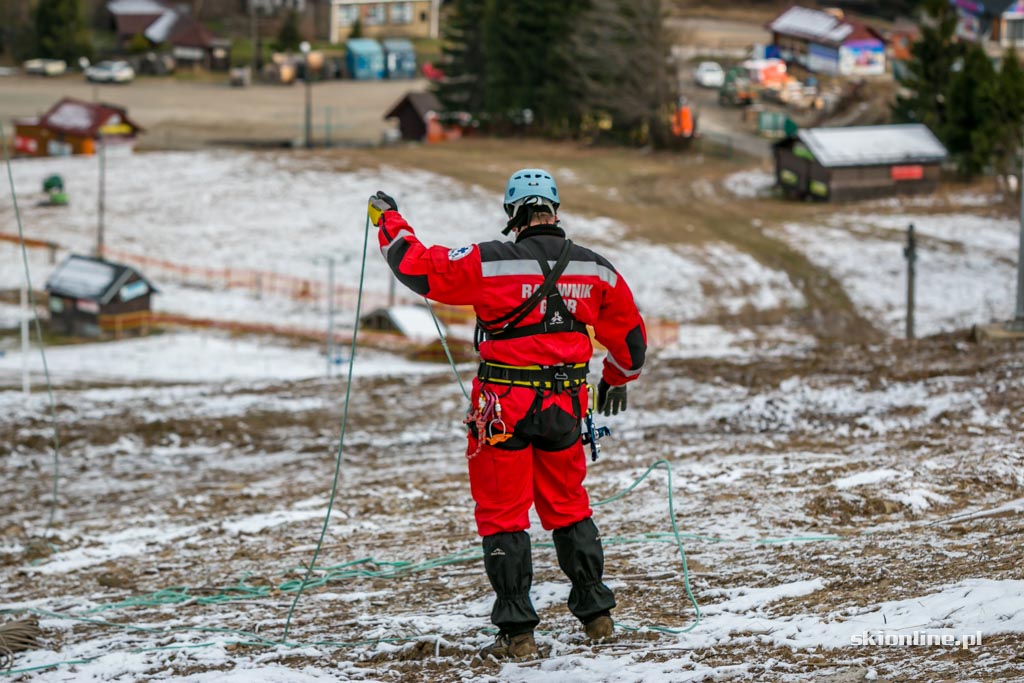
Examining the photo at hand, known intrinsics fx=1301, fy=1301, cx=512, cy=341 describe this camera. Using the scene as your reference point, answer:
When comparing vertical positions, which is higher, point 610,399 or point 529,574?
point 610,399

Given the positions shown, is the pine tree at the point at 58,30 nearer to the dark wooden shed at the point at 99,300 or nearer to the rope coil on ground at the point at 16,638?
the dark wooden shed at the point at 99,300

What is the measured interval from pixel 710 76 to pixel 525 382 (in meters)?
58.2

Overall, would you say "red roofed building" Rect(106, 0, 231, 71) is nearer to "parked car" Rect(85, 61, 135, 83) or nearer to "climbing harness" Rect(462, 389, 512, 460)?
"parked car" Rect(85, 61, 135, 83)

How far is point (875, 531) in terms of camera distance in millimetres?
7535

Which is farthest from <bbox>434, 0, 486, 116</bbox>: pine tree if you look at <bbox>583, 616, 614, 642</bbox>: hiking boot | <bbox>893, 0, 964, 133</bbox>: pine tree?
<bbox>583, 616, 614, 642</bbox>: hiking boot

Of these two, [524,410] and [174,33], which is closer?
[524,410]

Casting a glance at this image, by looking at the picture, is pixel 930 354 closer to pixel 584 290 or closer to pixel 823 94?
pixel 584 290

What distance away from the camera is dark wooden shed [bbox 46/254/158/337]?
27859 millimetres

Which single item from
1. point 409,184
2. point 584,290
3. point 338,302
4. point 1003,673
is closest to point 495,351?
point 584,290

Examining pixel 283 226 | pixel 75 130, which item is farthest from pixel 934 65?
pixel 75 130

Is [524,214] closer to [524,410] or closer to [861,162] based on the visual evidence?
[524,410]

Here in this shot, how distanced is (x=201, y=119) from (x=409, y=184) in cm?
1802

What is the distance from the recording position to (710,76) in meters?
62.1

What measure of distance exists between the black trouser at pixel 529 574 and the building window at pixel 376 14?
73.9m
